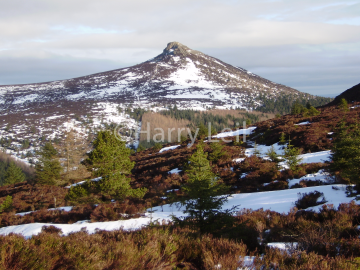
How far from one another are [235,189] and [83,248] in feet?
31.0

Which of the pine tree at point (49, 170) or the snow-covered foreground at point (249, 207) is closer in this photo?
the snow-covered foreground at point (249, 207)

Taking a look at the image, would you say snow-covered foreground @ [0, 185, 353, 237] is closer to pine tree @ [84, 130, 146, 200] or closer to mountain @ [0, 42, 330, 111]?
pine tree @ [84, 130, 146, 200]

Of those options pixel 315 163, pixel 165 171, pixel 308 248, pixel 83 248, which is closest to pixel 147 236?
pixel 83 248

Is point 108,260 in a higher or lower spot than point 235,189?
higher

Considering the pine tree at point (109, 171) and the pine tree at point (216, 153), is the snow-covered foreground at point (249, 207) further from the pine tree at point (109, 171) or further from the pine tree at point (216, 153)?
the pine tree at point (216, 153)

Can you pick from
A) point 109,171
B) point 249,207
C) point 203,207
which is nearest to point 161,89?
point 109,171

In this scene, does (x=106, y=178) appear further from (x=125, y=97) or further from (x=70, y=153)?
(x=125, y=97)

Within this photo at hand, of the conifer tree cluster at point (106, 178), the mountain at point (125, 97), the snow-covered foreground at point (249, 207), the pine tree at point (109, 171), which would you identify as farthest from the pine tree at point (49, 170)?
the mountain at point (125, 97)

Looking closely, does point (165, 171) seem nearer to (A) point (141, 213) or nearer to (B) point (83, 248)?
(A) point (141, 213)

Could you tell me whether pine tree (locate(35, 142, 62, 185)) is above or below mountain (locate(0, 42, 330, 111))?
below

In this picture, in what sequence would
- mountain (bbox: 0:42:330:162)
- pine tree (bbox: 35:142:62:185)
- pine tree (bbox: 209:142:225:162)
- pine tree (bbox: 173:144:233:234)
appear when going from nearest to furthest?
pine tree (bbox: 173:144:233:234)
pine tree (bbox: 209:142:225:162)
pine tree (bbox: 35:142:62:185)
mountain (bbox: 0:42:330:162)

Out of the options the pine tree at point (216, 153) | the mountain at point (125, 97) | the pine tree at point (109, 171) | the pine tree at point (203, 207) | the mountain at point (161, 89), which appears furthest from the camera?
the mountain at point (161, 89)

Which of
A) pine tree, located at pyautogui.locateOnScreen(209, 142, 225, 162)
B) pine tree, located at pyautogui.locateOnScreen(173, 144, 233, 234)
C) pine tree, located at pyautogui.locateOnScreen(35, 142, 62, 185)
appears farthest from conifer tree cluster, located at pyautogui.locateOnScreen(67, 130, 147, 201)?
pine tree, located at pyautogui.locateOnScreen(35, 142, 62, 185)

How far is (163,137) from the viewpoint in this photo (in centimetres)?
10000
